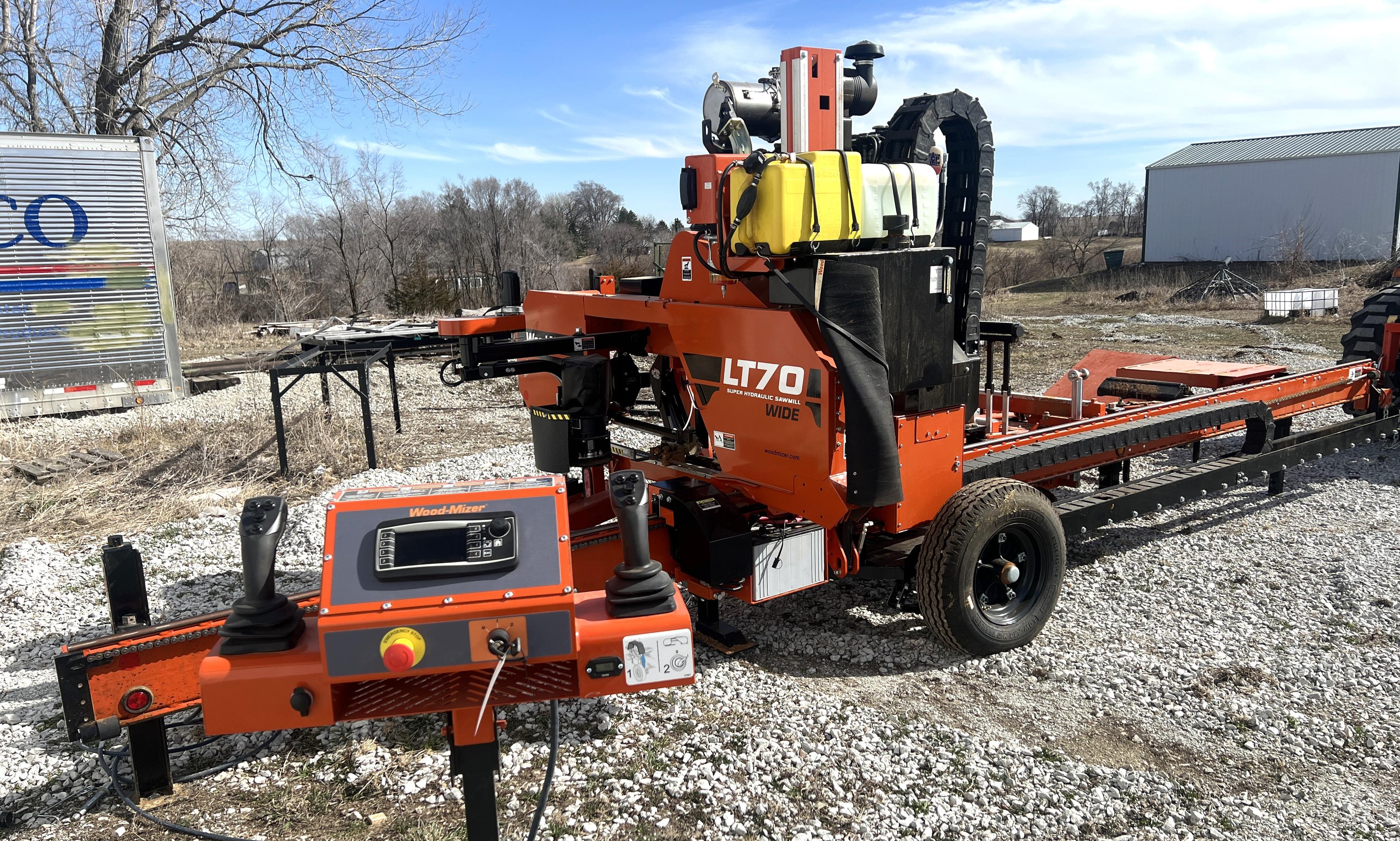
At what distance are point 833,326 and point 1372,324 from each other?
24.8ft

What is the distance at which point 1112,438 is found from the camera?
5645mm

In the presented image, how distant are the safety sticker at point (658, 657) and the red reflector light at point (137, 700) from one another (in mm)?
1885

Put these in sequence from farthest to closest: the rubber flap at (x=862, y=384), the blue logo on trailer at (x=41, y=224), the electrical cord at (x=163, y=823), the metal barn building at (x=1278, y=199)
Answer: the metal barn building at (x=1278, y=199)
the blue logo on trailer at (x=41, y=224)
the rubber flap at (x=862, y=384)
the electrical cord at (x=163, y=823)

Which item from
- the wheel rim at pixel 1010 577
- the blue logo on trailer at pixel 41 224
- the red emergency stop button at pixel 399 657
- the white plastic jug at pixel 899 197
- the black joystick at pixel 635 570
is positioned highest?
the blue logo on trailer at pixel 41 224

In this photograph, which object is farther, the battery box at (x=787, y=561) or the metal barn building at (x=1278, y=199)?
the metal barn building at (x=1278, y=199)

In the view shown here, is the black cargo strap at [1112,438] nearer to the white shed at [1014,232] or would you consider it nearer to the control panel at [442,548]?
the control panel at [442,548]

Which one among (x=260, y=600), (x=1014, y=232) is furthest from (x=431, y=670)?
(x=1014, y=232)

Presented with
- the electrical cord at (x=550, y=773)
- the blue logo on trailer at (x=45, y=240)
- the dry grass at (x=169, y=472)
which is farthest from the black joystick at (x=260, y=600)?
the blue logo on trailer at (x=45, y=240)

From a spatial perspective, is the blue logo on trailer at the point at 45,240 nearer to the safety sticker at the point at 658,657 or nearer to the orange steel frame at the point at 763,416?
the orange steel frame at the point at 763,416

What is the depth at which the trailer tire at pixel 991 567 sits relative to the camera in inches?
174

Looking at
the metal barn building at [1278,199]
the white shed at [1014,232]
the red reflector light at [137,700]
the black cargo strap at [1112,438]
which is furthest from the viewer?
the white shed at [1014,232]

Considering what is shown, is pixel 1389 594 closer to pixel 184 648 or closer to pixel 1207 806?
pixel 1207 806

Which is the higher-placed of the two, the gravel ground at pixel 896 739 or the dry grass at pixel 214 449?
the dry grass at pixel 214 449

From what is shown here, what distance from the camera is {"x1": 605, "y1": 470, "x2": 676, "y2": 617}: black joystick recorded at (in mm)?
2604
